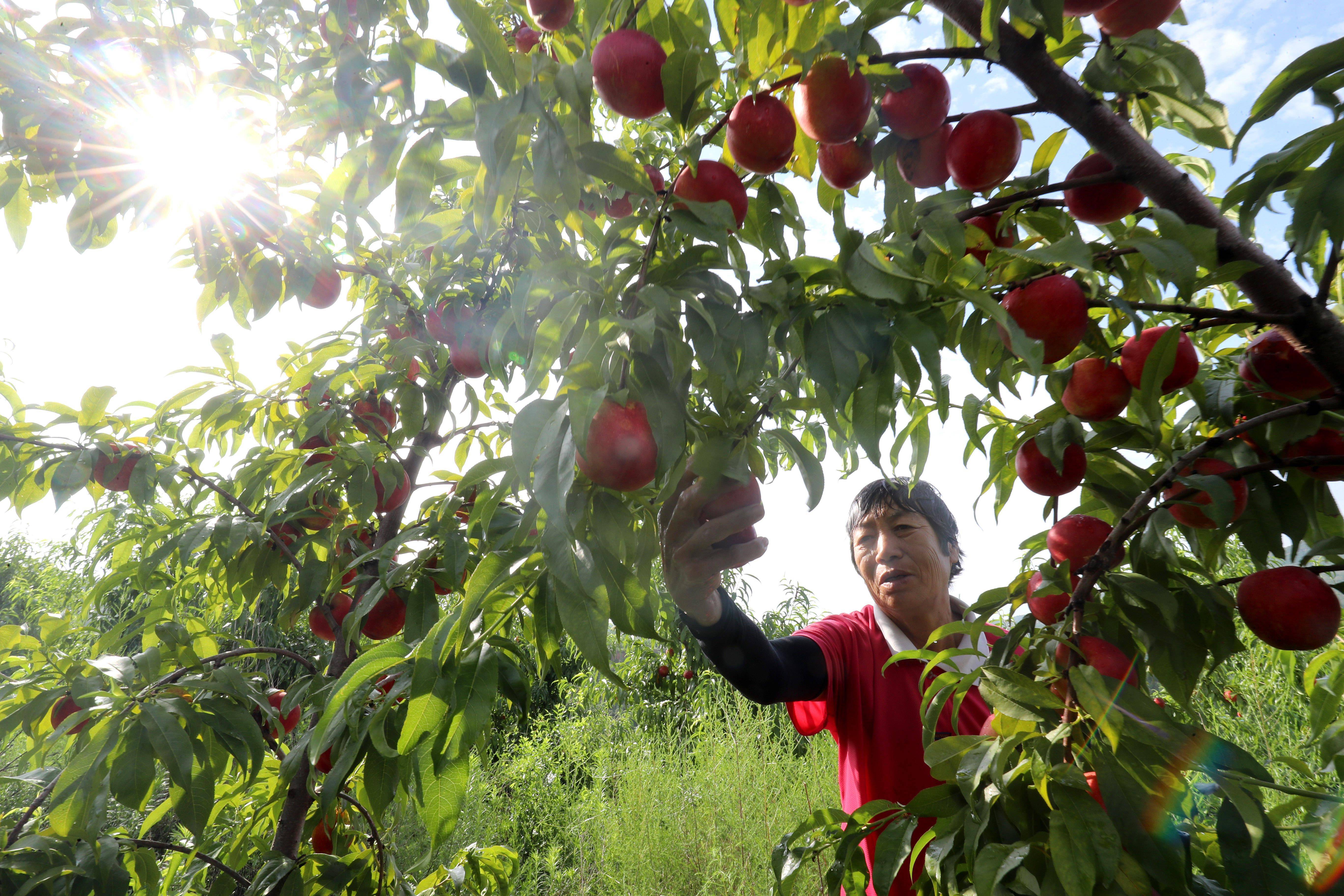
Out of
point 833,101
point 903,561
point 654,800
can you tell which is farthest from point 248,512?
point 654,800

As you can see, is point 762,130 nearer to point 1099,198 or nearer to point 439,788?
point 1099,198

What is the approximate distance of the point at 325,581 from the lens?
1.18 m

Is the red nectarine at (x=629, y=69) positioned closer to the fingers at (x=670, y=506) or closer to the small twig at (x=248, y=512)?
the fingers at (x=670, y=506)

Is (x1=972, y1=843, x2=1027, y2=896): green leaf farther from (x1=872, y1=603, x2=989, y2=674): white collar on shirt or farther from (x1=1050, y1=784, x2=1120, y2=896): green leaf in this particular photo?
(x1=872, y1=603, x2=989, y2=674): white collar on shirt

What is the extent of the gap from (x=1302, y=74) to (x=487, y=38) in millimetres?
509

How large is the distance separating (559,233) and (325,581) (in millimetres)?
862

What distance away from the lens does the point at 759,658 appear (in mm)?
1297

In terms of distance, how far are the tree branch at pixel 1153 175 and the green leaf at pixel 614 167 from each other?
12.1 inches

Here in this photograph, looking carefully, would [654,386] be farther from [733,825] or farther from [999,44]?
[733,825]

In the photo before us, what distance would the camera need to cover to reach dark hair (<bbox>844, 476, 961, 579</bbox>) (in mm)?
1695

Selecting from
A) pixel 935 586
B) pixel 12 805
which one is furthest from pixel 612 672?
pixel 12 805

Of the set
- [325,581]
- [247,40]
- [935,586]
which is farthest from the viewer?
[935,586]

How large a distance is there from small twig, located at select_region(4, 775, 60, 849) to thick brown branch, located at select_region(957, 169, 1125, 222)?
4.42ft

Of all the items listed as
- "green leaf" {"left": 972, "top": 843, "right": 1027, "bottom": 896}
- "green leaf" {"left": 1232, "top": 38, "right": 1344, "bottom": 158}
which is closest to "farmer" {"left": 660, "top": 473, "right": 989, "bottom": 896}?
"green leaf" {"left": 972, "top": 843, "right": 1027, "bottom": 896}
